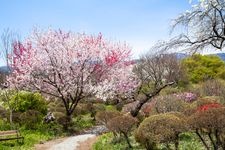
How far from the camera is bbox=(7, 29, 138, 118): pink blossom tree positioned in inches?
1042

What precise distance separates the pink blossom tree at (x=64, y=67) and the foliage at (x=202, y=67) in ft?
95.6

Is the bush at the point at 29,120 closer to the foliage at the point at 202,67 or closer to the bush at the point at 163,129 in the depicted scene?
the bush at the point at 163,129

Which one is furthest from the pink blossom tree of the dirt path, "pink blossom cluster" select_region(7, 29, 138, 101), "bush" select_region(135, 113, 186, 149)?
"bush" select_region(135, 113, 186, 149)

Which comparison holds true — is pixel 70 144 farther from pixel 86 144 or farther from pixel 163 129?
pixel 163 129

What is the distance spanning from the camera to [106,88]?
2819 cm

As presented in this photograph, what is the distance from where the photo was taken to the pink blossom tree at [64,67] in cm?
2647

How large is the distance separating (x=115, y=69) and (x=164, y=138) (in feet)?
60.4

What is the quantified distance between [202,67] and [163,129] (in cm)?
4694

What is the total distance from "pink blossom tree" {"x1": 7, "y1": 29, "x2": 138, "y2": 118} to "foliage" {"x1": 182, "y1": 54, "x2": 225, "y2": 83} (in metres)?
29.1

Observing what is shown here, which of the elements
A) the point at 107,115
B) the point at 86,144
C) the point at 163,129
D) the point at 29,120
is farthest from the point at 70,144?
the point at 163,129

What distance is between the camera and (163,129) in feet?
38.3

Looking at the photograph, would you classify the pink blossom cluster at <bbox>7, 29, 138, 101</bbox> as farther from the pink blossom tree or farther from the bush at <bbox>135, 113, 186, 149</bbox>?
the bush at <bbox>135, 113, 186, 149</bbox>

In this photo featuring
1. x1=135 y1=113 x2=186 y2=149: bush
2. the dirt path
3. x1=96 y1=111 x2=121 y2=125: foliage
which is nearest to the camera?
x1=135 y1=113 x2=186 y2=149: bush

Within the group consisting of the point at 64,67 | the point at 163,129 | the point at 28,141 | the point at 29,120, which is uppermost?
the point at 64,67
